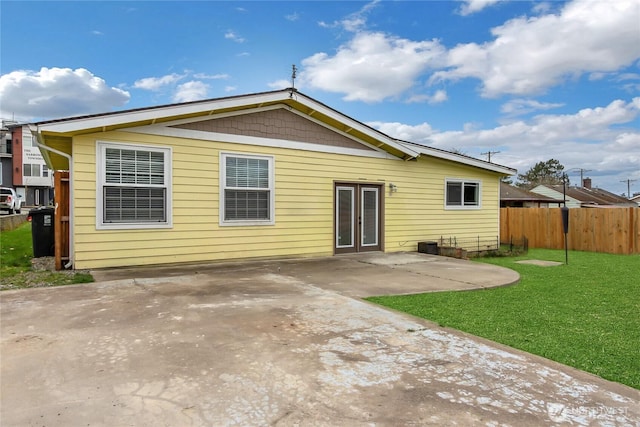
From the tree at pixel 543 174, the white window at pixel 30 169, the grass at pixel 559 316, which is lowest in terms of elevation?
the grass at pixel 559 316

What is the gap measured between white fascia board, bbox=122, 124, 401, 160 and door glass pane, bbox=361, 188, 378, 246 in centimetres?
107

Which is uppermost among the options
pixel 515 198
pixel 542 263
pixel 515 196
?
pixel 515 196

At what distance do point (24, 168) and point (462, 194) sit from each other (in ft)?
155

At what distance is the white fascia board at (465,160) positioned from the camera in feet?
38.9

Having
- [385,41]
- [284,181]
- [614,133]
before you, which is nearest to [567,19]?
[385,41]

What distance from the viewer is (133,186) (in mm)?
7773

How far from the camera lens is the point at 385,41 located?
13.5 metres

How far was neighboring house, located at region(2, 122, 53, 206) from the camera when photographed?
4266cm

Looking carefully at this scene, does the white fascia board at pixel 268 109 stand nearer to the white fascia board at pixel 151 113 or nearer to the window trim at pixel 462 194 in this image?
the white fascia board at pixel 151 113

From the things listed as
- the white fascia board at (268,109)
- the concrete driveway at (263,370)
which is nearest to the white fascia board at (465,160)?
the white fascia board at (268,109)

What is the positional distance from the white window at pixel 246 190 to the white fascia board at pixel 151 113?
113 centimetres

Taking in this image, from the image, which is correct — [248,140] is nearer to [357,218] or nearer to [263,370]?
[357,218]

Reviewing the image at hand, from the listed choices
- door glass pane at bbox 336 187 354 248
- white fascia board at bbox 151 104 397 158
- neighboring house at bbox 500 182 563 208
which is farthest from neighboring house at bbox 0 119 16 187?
neighboring house at bbox 500 182 563 208

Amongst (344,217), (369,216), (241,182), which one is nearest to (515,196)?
(369,216)
